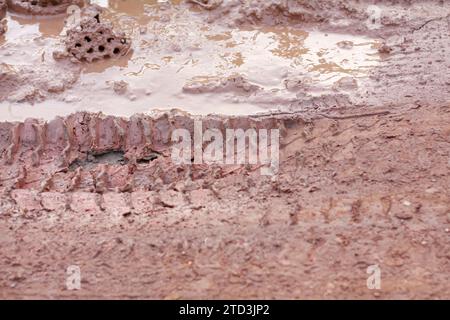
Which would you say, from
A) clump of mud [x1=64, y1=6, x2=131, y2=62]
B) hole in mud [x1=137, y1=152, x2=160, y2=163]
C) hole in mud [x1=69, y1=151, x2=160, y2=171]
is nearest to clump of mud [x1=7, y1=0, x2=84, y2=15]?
clump of mud [x1=64, y1=6, x2=131, y2=62]

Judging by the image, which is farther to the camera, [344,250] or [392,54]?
[392,54]

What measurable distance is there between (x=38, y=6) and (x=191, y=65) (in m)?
2.40

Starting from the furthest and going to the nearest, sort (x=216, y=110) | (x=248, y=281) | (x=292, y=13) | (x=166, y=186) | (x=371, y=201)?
(x=292, y=13) → (x=216, y=110) → (x=166, y=186) → (x=371, y=201) → (x=248, y=281)

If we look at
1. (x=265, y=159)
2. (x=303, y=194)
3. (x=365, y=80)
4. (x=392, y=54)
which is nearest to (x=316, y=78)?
(x=365, y=80)

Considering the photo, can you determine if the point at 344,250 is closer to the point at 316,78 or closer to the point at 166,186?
the point at 166,186

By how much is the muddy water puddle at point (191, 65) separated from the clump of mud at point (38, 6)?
0.34 feet

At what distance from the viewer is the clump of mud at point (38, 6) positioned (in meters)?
6.96

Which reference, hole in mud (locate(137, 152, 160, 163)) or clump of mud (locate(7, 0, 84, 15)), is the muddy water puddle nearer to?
clump of mud (locate(7, 0, 84, 15))

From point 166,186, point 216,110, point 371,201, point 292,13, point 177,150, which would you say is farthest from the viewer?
point 292,13

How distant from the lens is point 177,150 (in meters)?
4.89

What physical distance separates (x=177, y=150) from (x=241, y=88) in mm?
1062

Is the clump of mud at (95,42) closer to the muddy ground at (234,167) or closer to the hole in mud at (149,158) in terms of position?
the muddy ground at (234,167)

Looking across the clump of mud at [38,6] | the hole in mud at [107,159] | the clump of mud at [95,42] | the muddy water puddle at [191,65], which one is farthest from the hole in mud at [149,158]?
the clump of mud at [38,6]

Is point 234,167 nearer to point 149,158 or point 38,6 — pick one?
point 149,158
